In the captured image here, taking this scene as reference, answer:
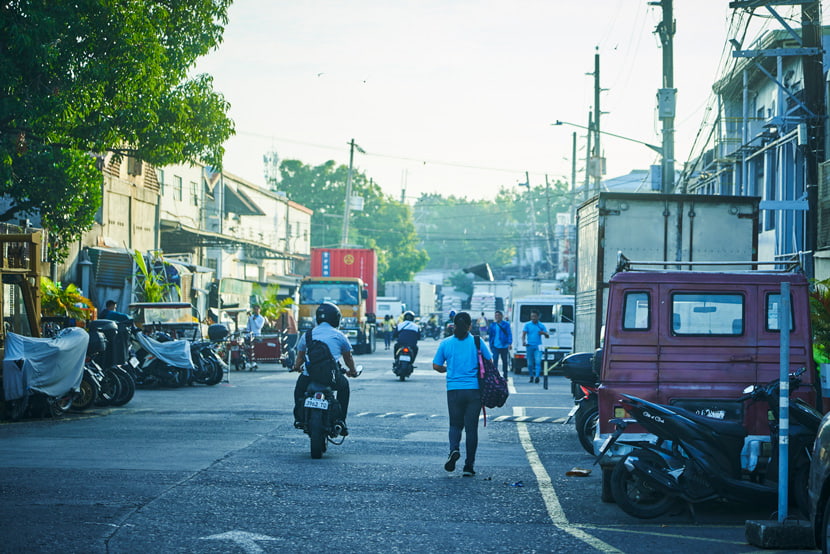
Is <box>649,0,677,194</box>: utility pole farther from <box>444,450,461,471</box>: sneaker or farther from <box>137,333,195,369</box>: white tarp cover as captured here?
<box>444,450,461,471</box>: sneaker

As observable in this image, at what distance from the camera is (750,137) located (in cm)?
3316

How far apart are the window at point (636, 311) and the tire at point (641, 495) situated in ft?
5.41

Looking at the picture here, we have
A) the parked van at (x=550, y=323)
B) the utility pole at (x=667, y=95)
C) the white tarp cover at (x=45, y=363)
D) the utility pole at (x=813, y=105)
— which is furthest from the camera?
the parked van at (x=550, y=323)

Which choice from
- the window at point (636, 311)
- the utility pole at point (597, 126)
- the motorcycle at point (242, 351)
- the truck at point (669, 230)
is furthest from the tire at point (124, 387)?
the utility pole at point (597, 126)

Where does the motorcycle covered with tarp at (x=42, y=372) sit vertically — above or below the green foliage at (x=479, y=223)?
below

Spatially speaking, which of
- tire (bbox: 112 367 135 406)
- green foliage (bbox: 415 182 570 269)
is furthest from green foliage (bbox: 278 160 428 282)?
tire (bbox: 112 367 135 406)

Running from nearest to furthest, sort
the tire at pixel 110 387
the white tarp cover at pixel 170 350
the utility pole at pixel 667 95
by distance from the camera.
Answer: the tire at pixel 110 387 → the white tarp cover at pixel 170 350 → the utility pole at pixel 667 95

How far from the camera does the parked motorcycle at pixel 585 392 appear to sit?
13.0 metres

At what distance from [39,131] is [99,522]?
34.7 feet

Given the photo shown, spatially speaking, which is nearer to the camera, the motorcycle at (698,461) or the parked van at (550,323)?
A: the motorcycle at (698,461)

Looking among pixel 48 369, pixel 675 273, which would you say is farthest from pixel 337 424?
pixel 48 369

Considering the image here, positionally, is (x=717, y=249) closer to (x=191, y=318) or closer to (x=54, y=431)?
(x=54, y=431)

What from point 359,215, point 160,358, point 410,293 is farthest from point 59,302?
point 359,215

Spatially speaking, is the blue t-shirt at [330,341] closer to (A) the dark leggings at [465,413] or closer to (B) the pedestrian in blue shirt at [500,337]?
(A) the dark leggings at [465,413]
